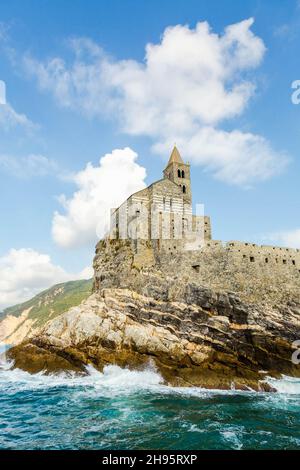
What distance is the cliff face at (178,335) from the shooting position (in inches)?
1133

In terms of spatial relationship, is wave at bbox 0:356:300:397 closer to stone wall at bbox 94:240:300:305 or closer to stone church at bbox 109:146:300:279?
stone wall at bbox 94:240:300:305

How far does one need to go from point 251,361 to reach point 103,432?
59.5 ft

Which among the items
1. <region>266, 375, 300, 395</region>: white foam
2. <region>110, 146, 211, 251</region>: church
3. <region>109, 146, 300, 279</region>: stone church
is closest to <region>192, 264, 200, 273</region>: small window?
<region>109, 146, 300, 279</region>: stone church

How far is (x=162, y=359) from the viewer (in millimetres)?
29078

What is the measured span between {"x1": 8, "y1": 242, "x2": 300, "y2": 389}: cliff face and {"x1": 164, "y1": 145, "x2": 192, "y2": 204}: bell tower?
14877mm

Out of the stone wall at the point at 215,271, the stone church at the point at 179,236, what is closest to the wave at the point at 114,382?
the stone wall at the point at 215,271

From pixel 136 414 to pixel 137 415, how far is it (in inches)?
7.3

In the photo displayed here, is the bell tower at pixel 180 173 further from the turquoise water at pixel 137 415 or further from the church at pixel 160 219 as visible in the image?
the turquoise water at pixel 137 415

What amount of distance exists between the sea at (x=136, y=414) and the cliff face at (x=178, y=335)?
4.79ft

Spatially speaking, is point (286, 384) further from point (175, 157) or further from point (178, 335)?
point (175, 157)

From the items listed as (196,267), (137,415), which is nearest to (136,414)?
(137,415)
